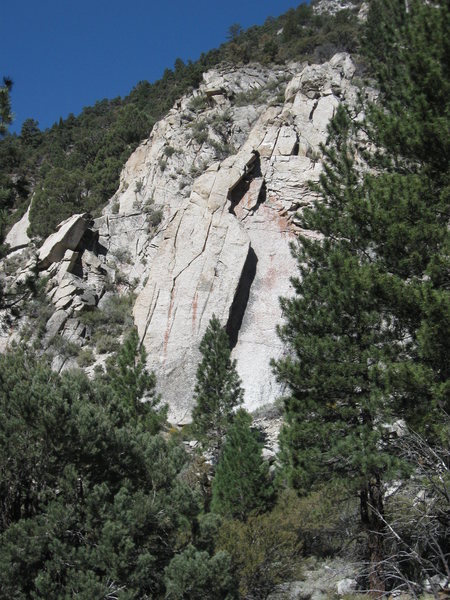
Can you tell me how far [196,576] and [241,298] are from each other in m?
Result: 19.2

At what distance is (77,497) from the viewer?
806cm

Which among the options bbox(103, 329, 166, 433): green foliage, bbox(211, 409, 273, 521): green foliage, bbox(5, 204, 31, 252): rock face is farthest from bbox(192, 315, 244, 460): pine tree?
bbox(5, 204, 31, 252): rock face

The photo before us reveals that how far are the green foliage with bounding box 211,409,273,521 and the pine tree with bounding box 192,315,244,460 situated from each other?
3.72 metres

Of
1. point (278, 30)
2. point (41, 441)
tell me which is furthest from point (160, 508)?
point (278, 30)

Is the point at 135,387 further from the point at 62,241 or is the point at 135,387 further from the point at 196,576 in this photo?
the point at 62,241

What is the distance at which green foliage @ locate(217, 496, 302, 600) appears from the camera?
11.6m

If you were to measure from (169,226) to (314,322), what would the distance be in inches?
754

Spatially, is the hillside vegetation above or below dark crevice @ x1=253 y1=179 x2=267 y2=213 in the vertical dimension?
below

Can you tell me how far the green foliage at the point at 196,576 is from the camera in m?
7.68

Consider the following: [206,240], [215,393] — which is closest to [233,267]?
[206,240]

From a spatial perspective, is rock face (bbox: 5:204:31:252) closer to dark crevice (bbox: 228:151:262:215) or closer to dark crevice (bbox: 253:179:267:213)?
dark crevice (bbox: 228:151:262:215)

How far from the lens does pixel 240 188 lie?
29344 mm

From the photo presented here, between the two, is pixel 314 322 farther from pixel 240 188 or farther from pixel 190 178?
pixel 190 178

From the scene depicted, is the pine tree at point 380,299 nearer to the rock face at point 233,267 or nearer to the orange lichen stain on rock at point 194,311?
the rock face at point 233,267
